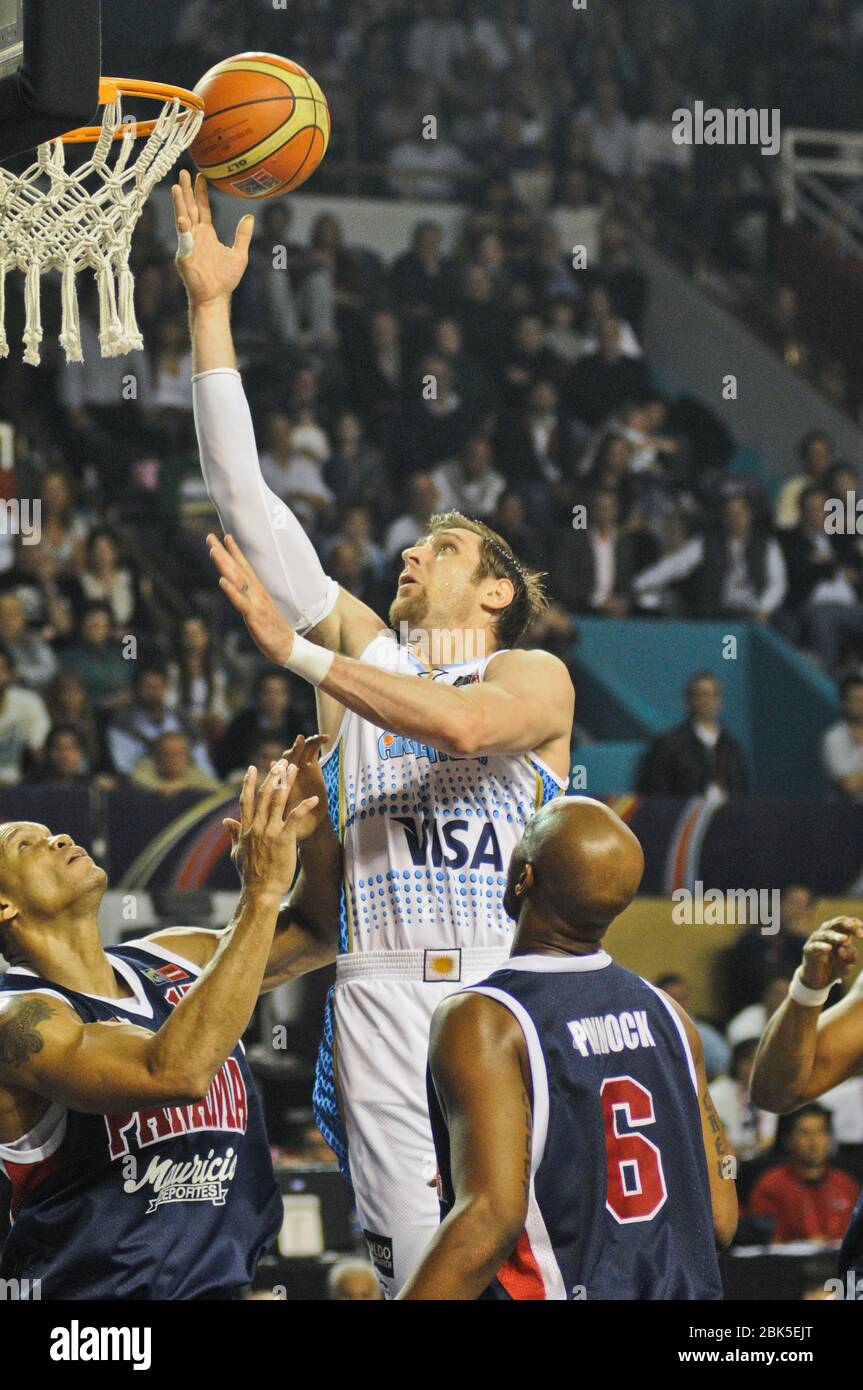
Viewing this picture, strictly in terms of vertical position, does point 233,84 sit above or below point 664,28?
below

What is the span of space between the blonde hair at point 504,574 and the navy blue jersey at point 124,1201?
60.5 inches

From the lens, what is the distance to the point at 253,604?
4148mm

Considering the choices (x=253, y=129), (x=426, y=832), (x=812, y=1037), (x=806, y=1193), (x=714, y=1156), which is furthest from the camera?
(x=806, y=1193)

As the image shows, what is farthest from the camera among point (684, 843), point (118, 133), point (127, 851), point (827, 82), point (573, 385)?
point (827, 82)

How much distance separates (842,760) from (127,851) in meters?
4.75

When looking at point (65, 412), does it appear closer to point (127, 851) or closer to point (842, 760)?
point (127, 851)

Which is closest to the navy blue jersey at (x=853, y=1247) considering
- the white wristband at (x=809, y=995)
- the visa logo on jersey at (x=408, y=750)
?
the white wristband at (x=809, y=995)

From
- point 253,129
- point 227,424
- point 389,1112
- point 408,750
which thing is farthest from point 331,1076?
point 253,129

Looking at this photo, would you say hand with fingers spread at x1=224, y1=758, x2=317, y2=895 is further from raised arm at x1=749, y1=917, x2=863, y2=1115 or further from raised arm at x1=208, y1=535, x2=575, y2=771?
raised arm at x1=749, y1=917, x2=863, y2=1115

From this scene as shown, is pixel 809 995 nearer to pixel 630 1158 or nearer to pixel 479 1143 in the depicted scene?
pixel 630 1158

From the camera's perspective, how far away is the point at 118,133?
4.57 meters

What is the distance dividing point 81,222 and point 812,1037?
2.51 meters

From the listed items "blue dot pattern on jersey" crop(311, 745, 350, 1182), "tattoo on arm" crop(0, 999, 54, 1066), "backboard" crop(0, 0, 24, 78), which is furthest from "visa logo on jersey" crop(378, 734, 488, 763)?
"backboard" crop(0, 0, 24, 78)
